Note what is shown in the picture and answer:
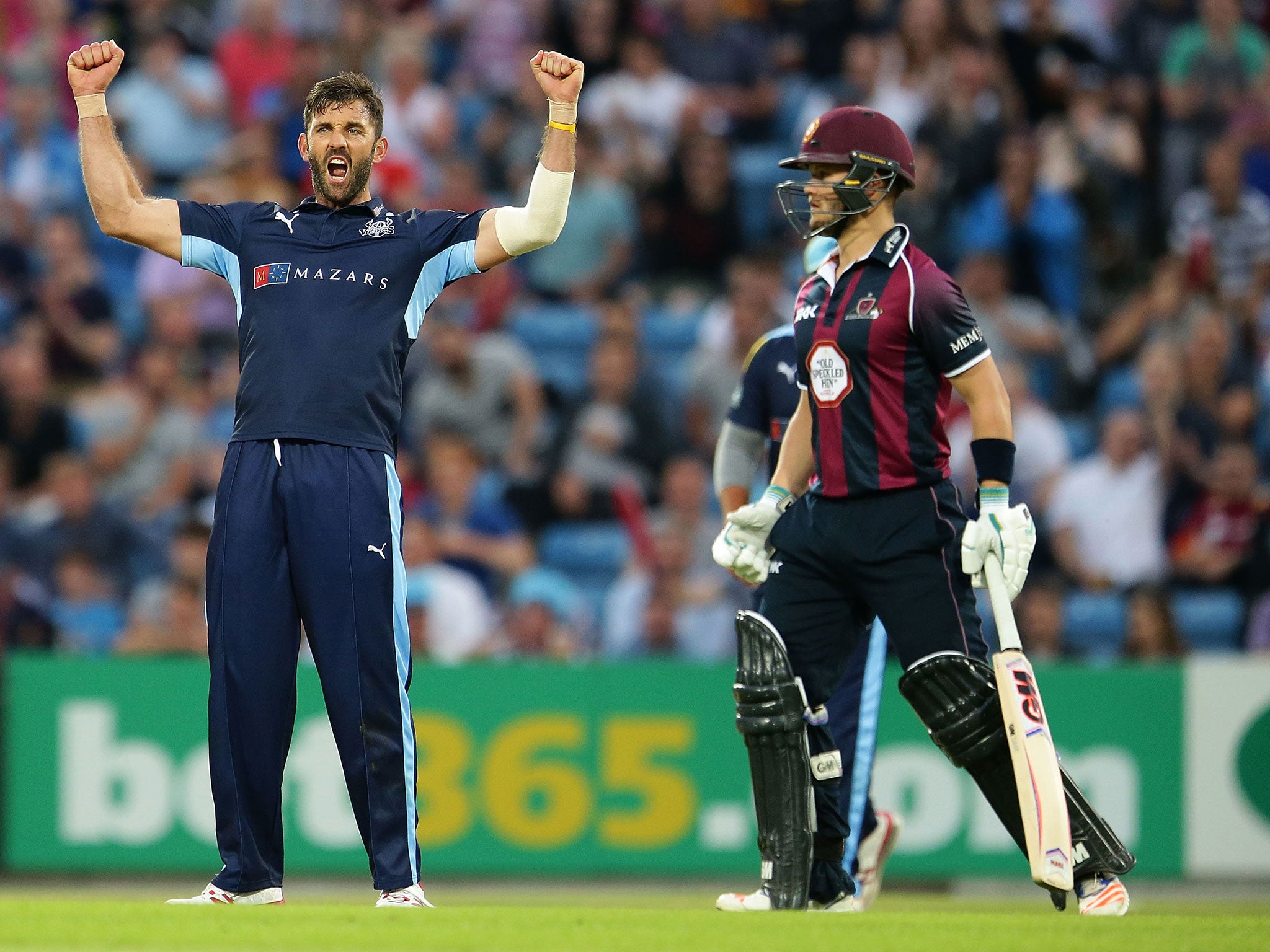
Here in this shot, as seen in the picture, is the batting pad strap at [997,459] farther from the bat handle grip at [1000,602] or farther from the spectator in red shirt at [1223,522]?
the spectator in red shirt at [1223,522]

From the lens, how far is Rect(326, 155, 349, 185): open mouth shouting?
5793 mm

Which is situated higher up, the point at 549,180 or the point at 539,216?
the point at 549,180

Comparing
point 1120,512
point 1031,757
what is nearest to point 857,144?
point 1031,757

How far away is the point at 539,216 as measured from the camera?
5.68 metres

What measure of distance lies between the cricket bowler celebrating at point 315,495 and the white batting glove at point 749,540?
3.87ft

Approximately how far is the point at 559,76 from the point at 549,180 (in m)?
0.33

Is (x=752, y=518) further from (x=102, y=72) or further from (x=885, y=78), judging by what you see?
(x=885, y=78)

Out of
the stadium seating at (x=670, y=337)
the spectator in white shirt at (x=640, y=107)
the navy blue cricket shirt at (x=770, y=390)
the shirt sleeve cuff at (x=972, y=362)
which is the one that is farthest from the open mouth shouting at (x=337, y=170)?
the spectator in white shirt at (x=640, y=107)

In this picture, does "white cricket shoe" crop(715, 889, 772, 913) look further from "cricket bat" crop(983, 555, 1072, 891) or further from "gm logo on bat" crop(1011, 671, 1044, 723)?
"gm logo on bat" crop(1011, 671, 1044, 723)

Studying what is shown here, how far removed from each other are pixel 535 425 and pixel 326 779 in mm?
3258

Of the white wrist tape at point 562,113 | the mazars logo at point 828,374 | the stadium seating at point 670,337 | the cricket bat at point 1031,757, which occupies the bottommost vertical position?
the cricket bat at point 1031,757

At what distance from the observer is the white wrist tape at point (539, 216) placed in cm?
568

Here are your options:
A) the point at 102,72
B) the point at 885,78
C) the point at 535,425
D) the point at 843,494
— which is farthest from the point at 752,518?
the point at 885,78

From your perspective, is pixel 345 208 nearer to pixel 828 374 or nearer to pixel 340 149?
pixel 340 149
